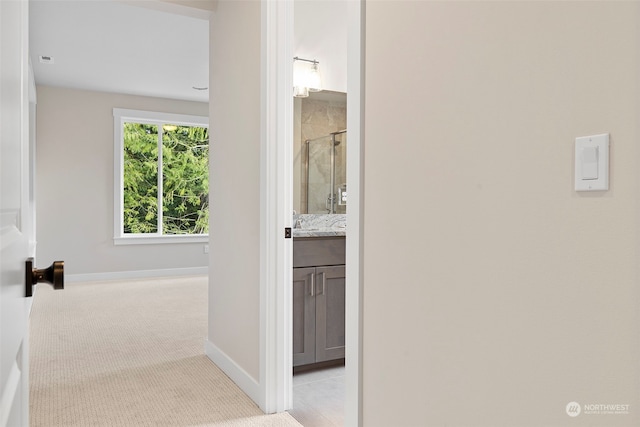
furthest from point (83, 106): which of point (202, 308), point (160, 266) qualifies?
point (202, 308)

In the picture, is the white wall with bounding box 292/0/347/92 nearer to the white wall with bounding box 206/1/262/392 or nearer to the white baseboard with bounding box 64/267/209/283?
the white wall with bounding box 206/1/262/392

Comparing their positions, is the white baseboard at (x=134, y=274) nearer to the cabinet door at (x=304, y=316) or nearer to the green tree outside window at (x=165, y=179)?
the green tree outside window at (x=165, y=179)

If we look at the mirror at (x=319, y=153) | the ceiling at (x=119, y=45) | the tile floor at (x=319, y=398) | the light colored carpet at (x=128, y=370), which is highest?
the ceiling at (x=119, y=45)

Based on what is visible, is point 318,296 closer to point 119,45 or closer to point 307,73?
point 307,73

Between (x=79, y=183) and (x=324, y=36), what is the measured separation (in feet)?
13.8

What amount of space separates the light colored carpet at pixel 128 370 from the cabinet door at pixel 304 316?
44 centimetres

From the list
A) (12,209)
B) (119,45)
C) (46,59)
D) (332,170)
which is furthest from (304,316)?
(46,59)

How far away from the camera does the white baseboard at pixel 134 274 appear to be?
617cm

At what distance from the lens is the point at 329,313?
2895 millimetres

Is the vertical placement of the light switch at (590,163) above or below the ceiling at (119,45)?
below

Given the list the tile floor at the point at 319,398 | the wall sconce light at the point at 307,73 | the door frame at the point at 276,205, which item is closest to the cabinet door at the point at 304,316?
the tile floor at the point at 319,398

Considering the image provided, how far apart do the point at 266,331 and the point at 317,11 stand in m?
2.49

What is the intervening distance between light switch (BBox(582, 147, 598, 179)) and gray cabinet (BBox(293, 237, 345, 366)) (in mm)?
2060

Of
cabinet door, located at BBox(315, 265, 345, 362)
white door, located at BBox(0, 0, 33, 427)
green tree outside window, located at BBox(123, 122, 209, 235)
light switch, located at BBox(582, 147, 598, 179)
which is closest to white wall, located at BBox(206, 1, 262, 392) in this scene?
cabinet door, located at BBox(315, 265, 345, 362)
